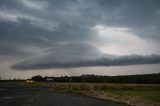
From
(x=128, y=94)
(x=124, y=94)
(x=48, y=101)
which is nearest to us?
(x=48, y=101)

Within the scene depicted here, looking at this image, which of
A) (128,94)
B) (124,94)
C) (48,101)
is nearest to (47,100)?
(48,101)

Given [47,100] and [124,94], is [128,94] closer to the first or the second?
[124,94]

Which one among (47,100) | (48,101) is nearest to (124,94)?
(47,100)

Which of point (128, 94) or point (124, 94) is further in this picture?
point (124, 94)

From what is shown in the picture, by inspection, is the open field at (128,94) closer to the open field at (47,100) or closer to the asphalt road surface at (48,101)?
the open field at (47,100)

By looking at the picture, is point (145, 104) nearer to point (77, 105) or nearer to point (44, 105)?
point (77, 105)

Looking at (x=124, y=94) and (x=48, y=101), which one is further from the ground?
(x=124, y=94)

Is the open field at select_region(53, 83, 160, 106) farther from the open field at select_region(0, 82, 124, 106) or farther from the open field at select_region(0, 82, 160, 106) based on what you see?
the open field at select_region(0, 82, 124, 106)

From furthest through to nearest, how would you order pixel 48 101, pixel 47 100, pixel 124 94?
1. pixel 124 94
2. pixel 47 100
3. pixel 48 101

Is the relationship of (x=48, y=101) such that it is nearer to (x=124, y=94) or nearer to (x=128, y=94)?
(x=128, y=94)

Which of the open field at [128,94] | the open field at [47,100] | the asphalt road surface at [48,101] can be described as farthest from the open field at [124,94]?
the asphalt road surface at [48,101]

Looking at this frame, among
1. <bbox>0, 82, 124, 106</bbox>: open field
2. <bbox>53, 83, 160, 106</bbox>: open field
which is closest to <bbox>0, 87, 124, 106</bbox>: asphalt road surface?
<bbox>0, 82, 124, 106</bbox>: open field

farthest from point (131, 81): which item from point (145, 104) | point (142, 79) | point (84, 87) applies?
point (145, 104)

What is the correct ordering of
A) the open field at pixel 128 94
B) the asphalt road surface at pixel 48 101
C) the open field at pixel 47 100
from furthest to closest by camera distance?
the open field at pixel 128 94 → the open field at pixel 47 100 → the asphalt road surface at pixel 48 101
